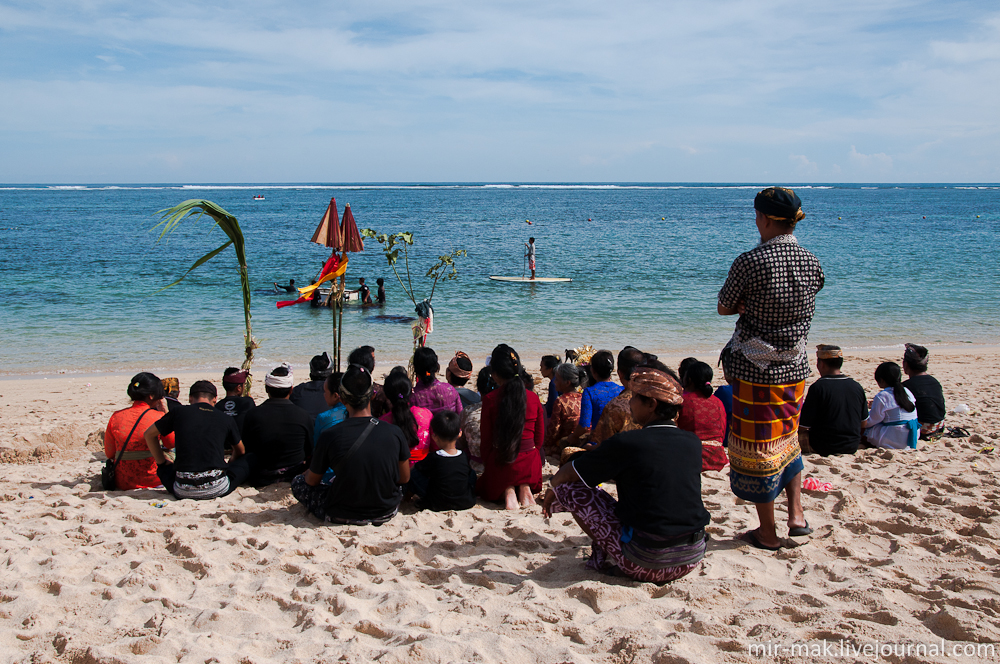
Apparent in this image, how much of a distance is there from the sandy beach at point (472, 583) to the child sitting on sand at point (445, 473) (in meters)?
0.14

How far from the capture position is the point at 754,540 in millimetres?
3668

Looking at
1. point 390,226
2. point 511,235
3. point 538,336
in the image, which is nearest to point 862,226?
point 511,235

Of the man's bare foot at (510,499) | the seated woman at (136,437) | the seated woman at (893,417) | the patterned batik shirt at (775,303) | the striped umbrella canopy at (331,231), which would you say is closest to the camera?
the patterned batik shirt at (775,303)

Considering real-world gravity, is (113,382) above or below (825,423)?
below

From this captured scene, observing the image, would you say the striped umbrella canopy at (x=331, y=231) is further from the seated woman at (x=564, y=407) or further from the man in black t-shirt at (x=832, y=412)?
the man in black t-shirt at (x=832, y=412)

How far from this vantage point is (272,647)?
2742mm

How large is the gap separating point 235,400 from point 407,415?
167 centimetres

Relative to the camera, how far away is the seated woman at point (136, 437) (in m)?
4.75

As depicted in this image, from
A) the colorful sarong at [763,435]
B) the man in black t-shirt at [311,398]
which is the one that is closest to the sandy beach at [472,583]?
the colorful sarong at [763,435]

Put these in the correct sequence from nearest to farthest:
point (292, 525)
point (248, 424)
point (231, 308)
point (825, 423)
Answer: point (292, 525) < point (248, 424) < point (825, 423) < point (231, 308)

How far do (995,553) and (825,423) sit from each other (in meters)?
2.05

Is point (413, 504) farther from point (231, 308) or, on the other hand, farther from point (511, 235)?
point (511, 235)

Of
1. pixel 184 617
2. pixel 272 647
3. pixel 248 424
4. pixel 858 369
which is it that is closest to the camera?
pixel 272 647

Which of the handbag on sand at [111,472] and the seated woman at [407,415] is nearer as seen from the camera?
the seated woman at [407,415]
